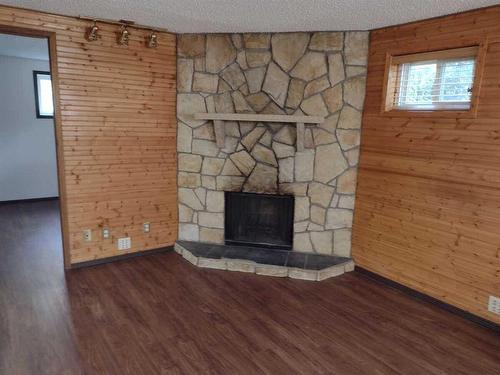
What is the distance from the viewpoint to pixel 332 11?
112 inches

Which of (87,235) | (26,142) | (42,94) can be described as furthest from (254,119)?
(26,142)

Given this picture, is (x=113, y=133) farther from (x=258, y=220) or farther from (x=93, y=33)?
(x=258, y=220)

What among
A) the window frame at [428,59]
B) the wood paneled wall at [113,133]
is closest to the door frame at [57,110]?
the wood paneled wall at [113,133]

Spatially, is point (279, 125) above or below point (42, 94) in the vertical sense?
below

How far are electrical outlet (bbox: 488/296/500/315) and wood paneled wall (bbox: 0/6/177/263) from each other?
10.3 feet

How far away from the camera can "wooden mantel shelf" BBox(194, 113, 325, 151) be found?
3.50m

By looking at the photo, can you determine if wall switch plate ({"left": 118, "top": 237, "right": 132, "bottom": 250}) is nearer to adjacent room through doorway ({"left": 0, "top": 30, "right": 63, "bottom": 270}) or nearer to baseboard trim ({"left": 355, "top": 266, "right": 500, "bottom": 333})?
adjacent room through doorway ({"left": 0, "top": 30, "right": 63, "bottom": 270})

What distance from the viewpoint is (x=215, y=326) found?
8.86ft

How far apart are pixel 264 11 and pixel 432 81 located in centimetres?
155

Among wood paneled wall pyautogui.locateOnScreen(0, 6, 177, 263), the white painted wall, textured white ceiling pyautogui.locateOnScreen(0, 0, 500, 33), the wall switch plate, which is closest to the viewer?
textured white ceiling pyautogui.locateOnScreen(0, 0, 500, 33)

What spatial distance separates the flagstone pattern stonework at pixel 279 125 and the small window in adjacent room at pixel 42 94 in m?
3.38

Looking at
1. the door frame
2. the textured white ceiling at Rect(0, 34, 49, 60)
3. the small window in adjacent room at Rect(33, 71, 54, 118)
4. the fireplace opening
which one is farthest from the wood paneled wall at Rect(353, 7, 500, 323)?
the small window in adjacent room at Rect(33, 71, 54, 118)

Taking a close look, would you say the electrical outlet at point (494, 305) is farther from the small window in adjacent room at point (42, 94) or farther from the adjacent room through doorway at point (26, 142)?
the small window in adjacent room at point (42, 94)

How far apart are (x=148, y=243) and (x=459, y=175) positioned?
314 centimetres
